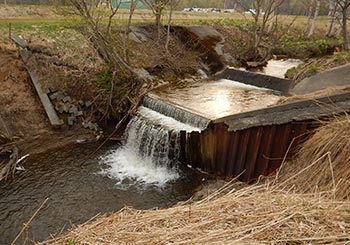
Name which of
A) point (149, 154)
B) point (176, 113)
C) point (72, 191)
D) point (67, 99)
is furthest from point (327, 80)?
point (67, 99)

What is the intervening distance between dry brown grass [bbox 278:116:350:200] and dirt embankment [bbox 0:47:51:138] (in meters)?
7.09

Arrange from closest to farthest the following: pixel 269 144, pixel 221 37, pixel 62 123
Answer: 1. pixel 269 144
2. pixel 62 123
3. pixel 221 37

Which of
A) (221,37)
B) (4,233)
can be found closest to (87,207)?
(4,233)

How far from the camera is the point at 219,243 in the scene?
1847 mm

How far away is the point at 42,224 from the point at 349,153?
199 inches

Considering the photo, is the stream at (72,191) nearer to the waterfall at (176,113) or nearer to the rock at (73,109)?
the waterfall at (176,113)

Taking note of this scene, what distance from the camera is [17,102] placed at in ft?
29.0

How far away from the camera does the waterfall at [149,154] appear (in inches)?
285

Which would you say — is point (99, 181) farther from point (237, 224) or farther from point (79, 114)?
point (237, 224)

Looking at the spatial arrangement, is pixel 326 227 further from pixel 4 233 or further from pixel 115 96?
pixel 115 96

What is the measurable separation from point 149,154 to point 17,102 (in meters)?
4.17

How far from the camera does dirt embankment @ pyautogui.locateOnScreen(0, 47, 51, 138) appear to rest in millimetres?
8594

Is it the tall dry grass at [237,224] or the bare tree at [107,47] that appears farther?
the bare tree at [107,47]

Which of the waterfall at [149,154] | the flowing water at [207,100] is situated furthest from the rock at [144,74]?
the waterfall at [149,154]
